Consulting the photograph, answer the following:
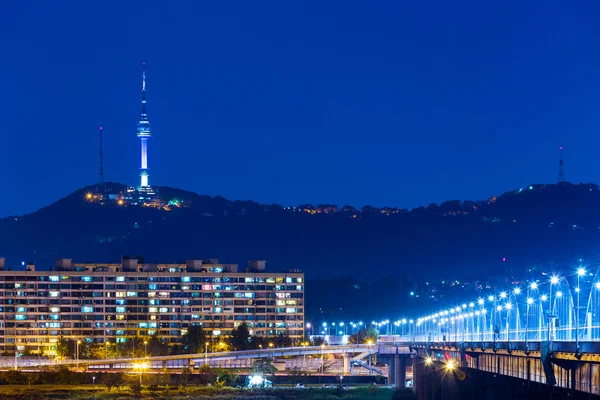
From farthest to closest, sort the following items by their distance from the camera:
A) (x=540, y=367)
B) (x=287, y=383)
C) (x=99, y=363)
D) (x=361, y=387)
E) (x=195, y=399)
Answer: (x=99, y=363) < (x=287, y=383) < (x=361, y=387) < (x=195, y=399) < (x=540, y=367)

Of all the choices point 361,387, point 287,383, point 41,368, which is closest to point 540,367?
point 361,387

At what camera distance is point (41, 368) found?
163000 mm

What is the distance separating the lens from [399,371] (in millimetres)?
156750

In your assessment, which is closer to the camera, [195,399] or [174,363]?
[195,399]

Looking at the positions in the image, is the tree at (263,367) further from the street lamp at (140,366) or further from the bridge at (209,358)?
the street lamp at (140,366)

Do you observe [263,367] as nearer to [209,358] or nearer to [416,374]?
[209,358]

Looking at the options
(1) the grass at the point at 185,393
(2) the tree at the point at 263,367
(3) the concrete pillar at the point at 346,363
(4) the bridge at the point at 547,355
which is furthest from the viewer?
(3) the concrete pillar at the point at 346,363

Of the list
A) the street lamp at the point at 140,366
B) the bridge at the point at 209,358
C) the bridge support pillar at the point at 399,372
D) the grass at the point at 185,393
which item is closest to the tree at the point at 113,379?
the grass at the point at 185,393

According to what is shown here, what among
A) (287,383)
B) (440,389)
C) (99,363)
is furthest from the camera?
(99,363)

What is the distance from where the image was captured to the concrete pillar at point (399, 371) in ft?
509

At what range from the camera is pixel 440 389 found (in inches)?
4537

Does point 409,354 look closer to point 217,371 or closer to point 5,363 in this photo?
point 217,371

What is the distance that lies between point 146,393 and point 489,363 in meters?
52.4

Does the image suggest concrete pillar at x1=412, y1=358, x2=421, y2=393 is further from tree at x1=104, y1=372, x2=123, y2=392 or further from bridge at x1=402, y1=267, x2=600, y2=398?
tree at x1=104, y1=372, x2=123, y2=392
